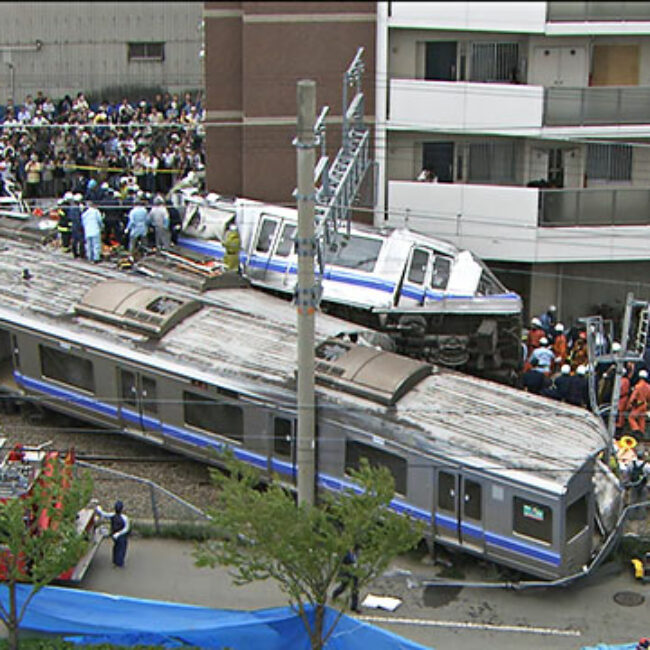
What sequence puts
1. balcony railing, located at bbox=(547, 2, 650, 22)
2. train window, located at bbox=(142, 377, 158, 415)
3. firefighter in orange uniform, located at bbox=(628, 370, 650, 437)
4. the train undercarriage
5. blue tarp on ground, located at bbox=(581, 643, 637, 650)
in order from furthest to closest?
balcony railing, located at bbox=(547, 2, 650, 22) → the train undercarriage → firefighter in orange uniform, located at bbox=(628, 370, 650, 437) → train window, located at bbox=(142, 377, 158, 415) → blue tarp on ground, located at bbox=(581, 643, 637, 650)

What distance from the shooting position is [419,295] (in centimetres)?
2606

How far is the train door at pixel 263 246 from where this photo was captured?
27.2 metres

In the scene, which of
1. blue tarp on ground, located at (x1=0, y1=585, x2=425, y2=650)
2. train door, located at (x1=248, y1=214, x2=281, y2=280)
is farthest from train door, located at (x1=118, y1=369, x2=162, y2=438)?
blue tarp on ground, located at (x1=0, y1=585, x2=425, y2=650)

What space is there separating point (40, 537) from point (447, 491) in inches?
245

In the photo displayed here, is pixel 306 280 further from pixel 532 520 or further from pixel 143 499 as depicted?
pixel 143 499

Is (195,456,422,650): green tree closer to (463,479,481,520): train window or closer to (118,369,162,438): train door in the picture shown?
(463,479,481,520): train window

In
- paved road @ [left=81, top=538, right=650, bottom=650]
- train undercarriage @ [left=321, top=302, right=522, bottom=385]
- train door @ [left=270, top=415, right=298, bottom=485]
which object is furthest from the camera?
train undercarriage @ [left=321, top=302, right=522, bottom=385]

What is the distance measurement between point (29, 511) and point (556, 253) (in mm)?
15190

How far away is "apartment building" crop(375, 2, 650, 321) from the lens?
2923 centimetres

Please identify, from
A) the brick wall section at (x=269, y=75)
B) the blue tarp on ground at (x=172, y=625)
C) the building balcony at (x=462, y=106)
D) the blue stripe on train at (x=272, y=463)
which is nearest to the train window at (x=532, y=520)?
the blue stripe on train at (x=272, y=463)

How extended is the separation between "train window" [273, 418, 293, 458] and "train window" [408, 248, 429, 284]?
5656 mm

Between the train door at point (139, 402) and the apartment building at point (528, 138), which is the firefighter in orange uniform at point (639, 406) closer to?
the apartment building at point (528, 138)

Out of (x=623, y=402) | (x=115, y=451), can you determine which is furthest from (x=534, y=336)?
(x=115, y=451)

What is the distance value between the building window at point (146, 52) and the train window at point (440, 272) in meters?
19.6
